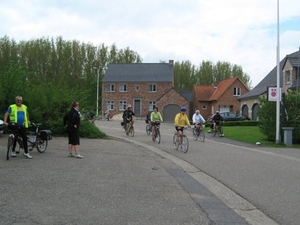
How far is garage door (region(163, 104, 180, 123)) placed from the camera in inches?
2414

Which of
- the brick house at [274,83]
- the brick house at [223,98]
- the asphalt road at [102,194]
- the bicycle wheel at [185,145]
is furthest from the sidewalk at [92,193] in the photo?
the brick house at [223,98]

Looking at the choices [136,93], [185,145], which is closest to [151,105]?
[136,93]

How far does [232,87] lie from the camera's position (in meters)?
61.3

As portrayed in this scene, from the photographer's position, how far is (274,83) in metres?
45.0

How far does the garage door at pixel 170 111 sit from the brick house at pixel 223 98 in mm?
5156

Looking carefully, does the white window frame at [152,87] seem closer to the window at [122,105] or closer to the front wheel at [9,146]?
the window at [122,105]

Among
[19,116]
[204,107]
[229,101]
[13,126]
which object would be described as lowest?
[13,126]

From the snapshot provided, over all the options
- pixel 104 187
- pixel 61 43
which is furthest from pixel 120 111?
pixel 104 187

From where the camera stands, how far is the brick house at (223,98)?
61.0 m

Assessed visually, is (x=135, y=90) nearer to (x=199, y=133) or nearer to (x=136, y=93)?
(x=136, y=93)

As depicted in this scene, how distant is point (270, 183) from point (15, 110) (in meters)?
7.10

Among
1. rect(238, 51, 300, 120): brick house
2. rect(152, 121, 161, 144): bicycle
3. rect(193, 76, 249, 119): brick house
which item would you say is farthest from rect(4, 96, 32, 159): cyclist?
rect(193, 76, 249, 119): brick house

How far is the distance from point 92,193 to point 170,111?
2130 inches

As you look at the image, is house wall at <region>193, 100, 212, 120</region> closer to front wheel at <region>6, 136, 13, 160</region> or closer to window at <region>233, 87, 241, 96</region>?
window at <region>233, 87, 241, 96</region>
